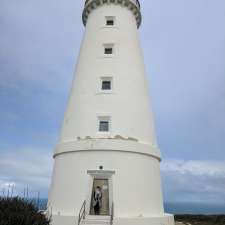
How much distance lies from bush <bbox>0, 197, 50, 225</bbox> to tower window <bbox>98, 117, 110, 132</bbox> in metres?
7.58

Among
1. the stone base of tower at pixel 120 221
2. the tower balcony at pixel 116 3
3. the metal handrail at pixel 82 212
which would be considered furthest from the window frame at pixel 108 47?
the stone base of tower at pixel 120 221

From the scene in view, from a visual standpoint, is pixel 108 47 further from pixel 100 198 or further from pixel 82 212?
pixel 82 212

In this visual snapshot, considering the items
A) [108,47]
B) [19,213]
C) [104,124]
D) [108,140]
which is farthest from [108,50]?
[19,213]

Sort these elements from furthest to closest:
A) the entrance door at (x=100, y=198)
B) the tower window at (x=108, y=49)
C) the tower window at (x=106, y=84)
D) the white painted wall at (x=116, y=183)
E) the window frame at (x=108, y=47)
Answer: the tower window at (x=108, y=49) → the window frame at (x=108, y=47) → the tower window at (x=106, y=84) → the entrance door at (x=100, y=198) → the white painted wall at (x=116, y=183)

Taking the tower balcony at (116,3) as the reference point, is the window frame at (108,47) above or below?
below

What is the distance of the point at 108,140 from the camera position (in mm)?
15062

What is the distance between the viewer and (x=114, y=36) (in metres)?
18.3

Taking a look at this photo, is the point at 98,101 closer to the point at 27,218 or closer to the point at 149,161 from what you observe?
the point at 149,161

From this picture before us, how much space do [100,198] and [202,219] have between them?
16.0m

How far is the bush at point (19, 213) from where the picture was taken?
7.46 metres

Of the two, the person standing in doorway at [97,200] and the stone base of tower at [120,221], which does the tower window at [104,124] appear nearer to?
the person standing in doorway at [97,200]

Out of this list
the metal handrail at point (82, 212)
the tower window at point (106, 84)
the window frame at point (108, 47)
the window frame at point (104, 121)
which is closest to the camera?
the metal handrail at point (82, 212)

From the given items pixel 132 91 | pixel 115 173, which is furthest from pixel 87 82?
pixel 115 173

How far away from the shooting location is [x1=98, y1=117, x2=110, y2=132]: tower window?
15918 millimetres
